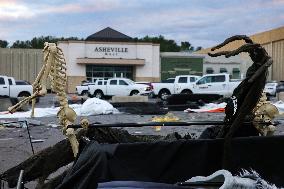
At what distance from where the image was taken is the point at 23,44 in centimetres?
10825

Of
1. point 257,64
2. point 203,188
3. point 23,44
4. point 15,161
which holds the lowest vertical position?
point 15,161

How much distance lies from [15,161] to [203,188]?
683 centimetres

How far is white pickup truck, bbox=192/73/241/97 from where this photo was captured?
37.7 meters

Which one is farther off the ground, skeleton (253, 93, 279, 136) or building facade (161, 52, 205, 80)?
building facade (161, 52, 205, 80)

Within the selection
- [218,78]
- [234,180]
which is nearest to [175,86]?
[218,78]

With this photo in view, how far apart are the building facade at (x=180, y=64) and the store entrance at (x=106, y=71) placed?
452 cm

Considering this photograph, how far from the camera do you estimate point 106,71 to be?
65750 mm

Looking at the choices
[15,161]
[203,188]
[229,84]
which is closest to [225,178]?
[203,188]

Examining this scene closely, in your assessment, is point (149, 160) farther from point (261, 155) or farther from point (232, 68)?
point (232, 68)

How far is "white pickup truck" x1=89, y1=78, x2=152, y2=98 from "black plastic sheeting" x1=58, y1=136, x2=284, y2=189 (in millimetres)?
40302

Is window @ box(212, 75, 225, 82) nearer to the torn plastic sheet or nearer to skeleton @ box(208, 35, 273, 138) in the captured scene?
skeleton @ box(208, 35, 273, 138)

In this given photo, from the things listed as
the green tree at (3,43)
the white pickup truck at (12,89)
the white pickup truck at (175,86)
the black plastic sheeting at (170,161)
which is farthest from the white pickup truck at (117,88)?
the green tree at (3,43)

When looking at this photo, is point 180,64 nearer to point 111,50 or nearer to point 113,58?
point 113,58

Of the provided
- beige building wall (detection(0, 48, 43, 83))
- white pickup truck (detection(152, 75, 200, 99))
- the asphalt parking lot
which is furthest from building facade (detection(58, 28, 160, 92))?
the asphalt parking lot
